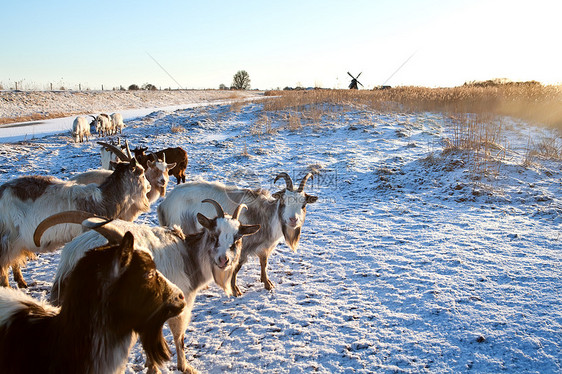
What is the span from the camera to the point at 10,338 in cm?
205

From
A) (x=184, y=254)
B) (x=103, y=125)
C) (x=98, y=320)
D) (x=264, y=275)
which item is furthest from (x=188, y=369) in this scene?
(x=103, y=125)

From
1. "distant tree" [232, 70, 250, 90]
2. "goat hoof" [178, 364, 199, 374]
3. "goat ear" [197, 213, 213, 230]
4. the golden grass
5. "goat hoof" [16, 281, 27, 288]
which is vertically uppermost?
"distant tree" [232, 70, 250, 90]

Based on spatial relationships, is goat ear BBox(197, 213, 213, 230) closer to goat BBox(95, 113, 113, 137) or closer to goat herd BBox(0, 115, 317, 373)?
goat herd BBox(0, 115, 317, 373)

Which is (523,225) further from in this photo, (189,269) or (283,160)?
(283,160)

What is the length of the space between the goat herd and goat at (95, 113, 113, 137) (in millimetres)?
13818

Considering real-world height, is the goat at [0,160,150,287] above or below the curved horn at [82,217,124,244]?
below

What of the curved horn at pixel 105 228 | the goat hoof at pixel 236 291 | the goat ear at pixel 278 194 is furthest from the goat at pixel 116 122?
the curved horn at pixel 105 228

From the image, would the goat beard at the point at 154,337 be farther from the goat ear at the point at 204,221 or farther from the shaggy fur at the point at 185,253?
the goat ear at the point at 204,221

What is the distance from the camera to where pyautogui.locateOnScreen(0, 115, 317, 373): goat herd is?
1954 millimetres

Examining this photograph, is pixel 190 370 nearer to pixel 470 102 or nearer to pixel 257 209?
pixel 257 209

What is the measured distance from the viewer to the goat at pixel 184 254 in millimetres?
3303

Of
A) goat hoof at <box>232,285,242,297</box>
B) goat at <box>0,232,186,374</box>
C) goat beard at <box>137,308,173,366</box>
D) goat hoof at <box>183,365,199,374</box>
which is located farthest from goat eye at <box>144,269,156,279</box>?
goat hoof at <box>232,285,242,297</box>

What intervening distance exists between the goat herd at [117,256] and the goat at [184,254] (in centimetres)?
1

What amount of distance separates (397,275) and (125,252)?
411cm
